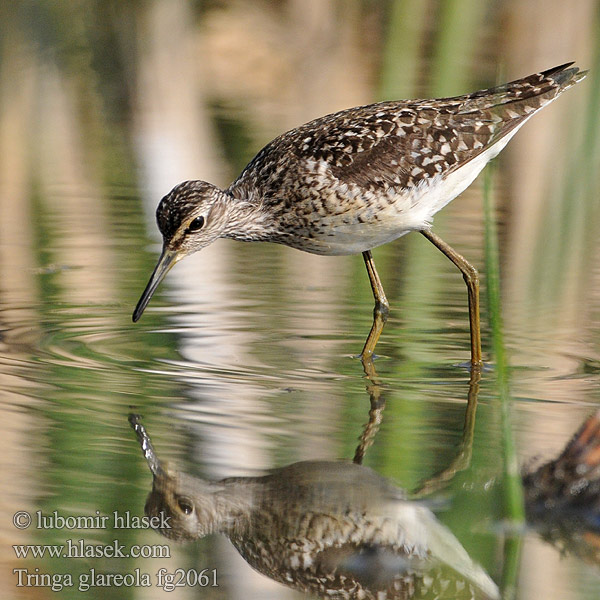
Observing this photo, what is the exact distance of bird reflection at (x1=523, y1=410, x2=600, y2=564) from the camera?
14.7ft

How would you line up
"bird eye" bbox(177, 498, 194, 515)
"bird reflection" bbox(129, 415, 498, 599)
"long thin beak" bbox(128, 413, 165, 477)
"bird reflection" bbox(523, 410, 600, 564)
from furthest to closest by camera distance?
"long thin beak" bbox(128, 413, 165, 477) < "bird eye" bbox(177, 498, 194, 515) < "bird reflection" bbox(523, 410, 600, 564) < "bird reflection" bbox(129, 415, 498, 599)

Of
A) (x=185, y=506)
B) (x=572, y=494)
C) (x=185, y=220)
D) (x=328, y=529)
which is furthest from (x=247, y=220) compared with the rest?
(x=572, y=494)

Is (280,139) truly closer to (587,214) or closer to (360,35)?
(587,214)

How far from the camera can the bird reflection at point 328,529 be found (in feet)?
13.7

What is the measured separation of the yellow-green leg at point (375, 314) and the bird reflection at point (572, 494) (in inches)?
96.9

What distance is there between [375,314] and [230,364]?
1.25 m

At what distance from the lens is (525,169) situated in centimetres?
1247

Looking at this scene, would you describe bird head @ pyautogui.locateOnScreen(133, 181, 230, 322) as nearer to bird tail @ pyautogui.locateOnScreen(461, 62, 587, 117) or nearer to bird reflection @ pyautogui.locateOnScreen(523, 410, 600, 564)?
bird tail @ pyautogui.locateOnScreen(461, 62, 587, 117)

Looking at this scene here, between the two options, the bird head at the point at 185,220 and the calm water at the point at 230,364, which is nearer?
the calm water at the point at 230,364

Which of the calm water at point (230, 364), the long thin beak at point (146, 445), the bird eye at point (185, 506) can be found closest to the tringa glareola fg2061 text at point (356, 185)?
the calm water at point (230, 364)

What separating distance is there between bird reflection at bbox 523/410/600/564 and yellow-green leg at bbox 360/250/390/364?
2.46 meters

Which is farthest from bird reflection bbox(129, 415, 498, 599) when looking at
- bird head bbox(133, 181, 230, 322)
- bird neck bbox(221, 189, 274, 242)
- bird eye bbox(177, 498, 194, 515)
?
bird neck bbox(221, 189, 274, 242)

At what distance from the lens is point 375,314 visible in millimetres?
7668

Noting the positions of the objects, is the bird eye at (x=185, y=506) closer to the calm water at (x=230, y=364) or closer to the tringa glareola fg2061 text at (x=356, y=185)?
the calm water at (x=230, y=364)
